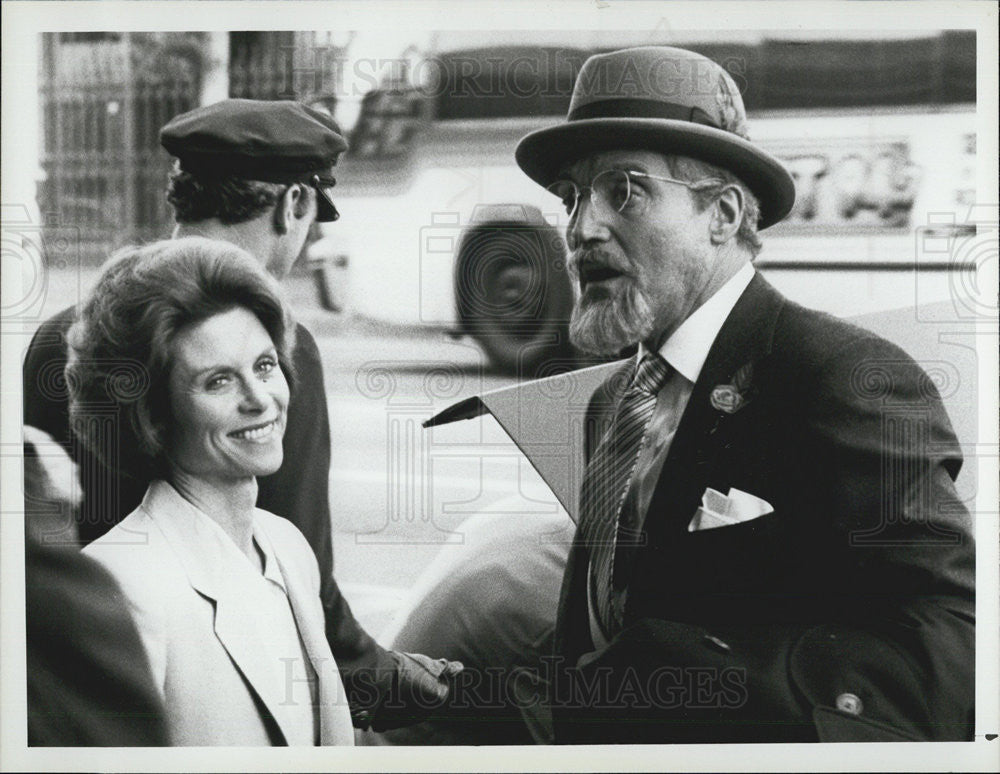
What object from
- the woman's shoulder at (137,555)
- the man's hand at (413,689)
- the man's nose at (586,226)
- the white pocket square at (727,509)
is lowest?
the man's hand at (413,689)

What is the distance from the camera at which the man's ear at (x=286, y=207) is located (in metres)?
3.52

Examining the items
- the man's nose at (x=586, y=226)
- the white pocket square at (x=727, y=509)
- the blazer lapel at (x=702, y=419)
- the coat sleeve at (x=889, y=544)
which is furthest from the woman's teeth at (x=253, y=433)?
the coat sleeve at (x=889, y=544)

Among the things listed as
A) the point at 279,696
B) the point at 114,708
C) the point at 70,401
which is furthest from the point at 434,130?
the point at 114,708

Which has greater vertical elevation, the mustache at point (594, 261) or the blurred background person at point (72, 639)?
the mustache at point (594, 261)

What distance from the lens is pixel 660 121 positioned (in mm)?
3404

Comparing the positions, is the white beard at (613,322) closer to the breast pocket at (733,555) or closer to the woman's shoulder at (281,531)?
the breast pocket at (733,555)

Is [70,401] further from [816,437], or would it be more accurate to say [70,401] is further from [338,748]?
[816,437]

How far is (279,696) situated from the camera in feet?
11.6

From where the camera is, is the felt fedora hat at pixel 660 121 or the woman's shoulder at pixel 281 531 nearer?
the felt fedora hat at pixel 660 121

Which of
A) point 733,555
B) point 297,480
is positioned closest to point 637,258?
point 733,555

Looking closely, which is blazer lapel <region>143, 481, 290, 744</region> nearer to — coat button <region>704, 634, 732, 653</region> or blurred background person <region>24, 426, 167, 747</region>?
blurred background person <region>24, 426, 167, 747</region>

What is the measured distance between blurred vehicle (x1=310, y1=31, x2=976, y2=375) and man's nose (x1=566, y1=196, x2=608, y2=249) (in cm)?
5

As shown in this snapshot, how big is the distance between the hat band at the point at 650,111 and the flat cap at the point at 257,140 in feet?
2.91

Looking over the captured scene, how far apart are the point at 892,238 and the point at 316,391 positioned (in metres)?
2.02
